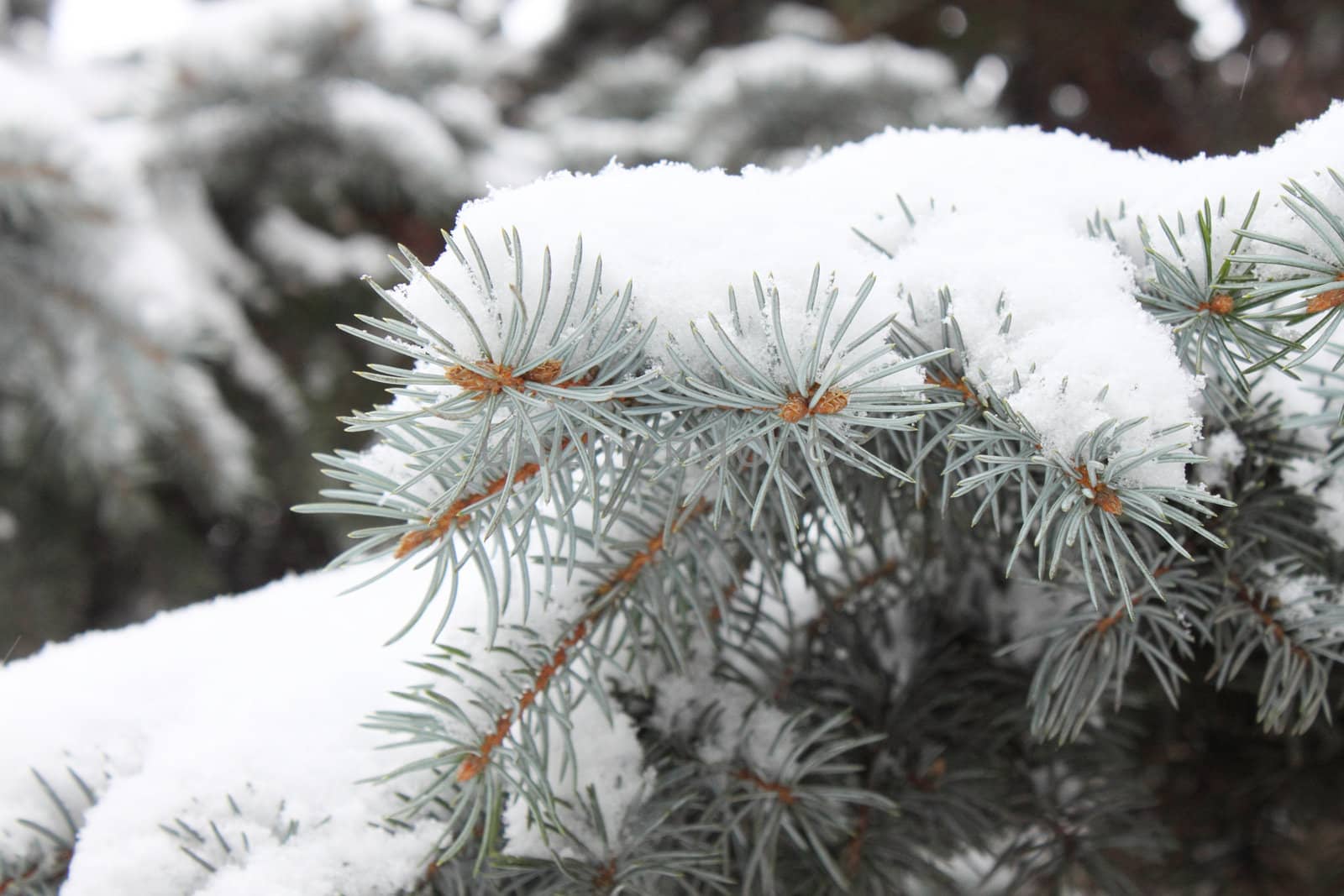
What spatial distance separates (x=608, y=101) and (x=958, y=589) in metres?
2.28

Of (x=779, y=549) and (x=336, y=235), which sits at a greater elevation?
(x=336, y=235)

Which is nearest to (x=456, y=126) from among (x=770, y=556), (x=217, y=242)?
(x=217, y=242)

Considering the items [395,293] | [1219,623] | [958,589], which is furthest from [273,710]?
[1219,623]

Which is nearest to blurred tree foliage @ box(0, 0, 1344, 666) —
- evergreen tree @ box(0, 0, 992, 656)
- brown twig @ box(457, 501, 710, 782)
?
evergreen tree @ box(0, 0, 992, 656)

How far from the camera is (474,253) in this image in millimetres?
388

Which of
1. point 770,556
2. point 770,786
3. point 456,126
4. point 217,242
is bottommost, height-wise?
point 770,786

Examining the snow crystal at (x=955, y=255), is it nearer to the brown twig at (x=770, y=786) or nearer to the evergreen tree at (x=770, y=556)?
the evergreen tree at (x=770, y=556)

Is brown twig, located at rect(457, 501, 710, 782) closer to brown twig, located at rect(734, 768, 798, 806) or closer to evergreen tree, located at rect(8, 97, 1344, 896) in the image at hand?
evergreen tree, located at rect(8, 97, 1344, 896)

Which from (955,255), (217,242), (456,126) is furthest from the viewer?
(456,126)

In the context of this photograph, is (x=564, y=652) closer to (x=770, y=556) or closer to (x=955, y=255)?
(x=770, y=556)

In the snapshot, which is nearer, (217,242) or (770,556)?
(770,556)

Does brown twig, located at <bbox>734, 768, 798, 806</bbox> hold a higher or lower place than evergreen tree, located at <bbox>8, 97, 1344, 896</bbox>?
lower

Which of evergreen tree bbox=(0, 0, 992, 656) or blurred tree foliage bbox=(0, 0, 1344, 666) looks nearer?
evergreen tree bbox=(0, 0, 992, 656)

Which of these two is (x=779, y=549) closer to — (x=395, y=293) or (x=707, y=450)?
(x=707, y=450)
